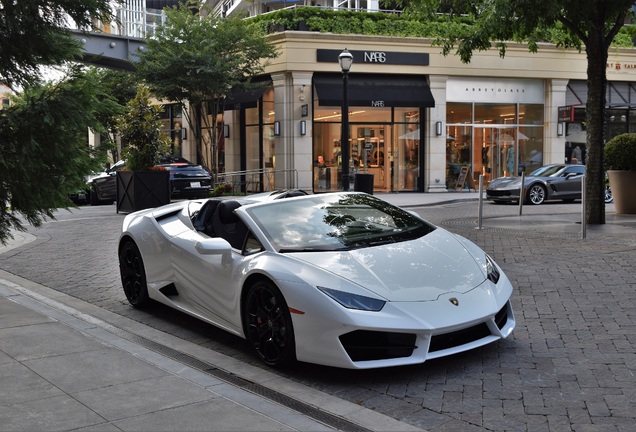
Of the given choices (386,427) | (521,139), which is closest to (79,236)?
(386,427)

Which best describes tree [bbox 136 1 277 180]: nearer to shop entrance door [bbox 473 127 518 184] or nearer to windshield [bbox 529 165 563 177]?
shop entrance door [bbox 473 127 518 184]

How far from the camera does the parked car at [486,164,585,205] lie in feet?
72.1

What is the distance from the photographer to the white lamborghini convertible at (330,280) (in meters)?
4.85

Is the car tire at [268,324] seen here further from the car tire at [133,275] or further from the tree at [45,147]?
the tree at [45,147]

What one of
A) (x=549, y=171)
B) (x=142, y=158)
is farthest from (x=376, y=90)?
(x=142, y=158)

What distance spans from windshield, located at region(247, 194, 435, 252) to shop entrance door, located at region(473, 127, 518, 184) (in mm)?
25170

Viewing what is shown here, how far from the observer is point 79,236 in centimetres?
1406

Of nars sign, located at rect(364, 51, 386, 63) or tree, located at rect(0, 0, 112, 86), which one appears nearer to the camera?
tree, located at rect(0, 0, 112, 86)

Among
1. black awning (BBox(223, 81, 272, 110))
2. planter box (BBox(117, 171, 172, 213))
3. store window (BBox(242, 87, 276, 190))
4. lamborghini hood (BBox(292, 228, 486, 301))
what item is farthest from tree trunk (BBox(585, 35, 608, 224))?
store window (BBox(242, 87, 276, 190))

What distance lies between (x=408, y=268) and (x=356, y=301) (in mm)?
647

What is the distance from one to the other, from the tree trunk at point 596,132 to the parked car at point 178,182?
13065 millimetres

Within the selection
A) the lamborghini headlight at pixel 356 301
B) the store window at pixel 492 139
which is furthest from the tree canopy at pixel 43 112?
the store window at pixel 492 139

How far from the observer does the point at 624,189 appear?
16.2m

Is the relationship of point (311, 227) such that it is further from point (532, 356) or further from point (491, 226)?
point (491, 226)
